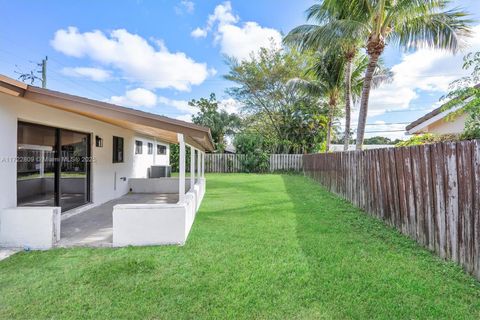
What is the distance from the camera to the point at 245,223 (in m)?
5.89

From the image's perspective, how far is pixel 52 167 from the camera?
6.10 metres

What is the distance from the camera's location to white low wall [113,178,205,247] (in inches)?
177

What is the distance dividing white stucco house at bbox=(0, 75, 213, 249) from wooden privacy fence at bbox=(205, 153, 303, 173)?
13.5 meters

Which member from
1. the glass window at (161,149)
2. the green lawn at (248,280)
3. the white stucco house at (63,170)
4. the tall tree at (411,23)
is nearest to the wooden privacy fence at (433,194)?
the green lawn at (248,280)

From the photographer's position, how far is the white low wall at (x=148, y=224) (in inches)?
177

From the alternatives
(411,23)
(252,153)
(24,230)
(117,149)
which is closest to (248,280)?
(24,230)

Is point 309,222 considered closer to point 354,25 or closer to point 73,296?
point 73,296

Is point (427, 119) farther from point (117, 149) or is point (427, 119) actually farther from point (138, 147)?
point (138, 147)

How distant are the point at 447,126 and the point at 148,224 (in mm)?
10447

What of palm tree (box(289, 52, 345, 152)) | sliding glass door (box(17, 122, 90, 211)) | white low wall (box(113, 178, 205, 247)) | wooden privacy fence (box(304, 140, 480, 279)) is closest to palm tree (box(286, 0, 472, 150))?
wooden privacy fence (box(304, 140, 480, 279))

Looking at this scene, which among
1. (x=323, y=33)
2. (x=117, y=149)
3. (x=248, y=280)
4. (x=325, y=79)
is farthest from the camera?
(x=325, y=79)

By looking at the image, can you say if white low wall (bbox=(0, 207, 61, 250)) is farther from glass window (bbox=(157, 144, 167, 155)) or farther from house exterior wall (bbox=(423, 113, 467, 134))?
glass window (bbox=(157, 144, 167, 155))

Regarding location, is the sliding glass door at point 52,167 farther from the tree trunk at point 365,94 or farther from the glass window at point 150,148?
the tree trunk at point 365,94

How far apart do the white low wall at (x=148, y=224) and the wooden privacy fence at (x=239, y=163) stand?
1669 centimetres
